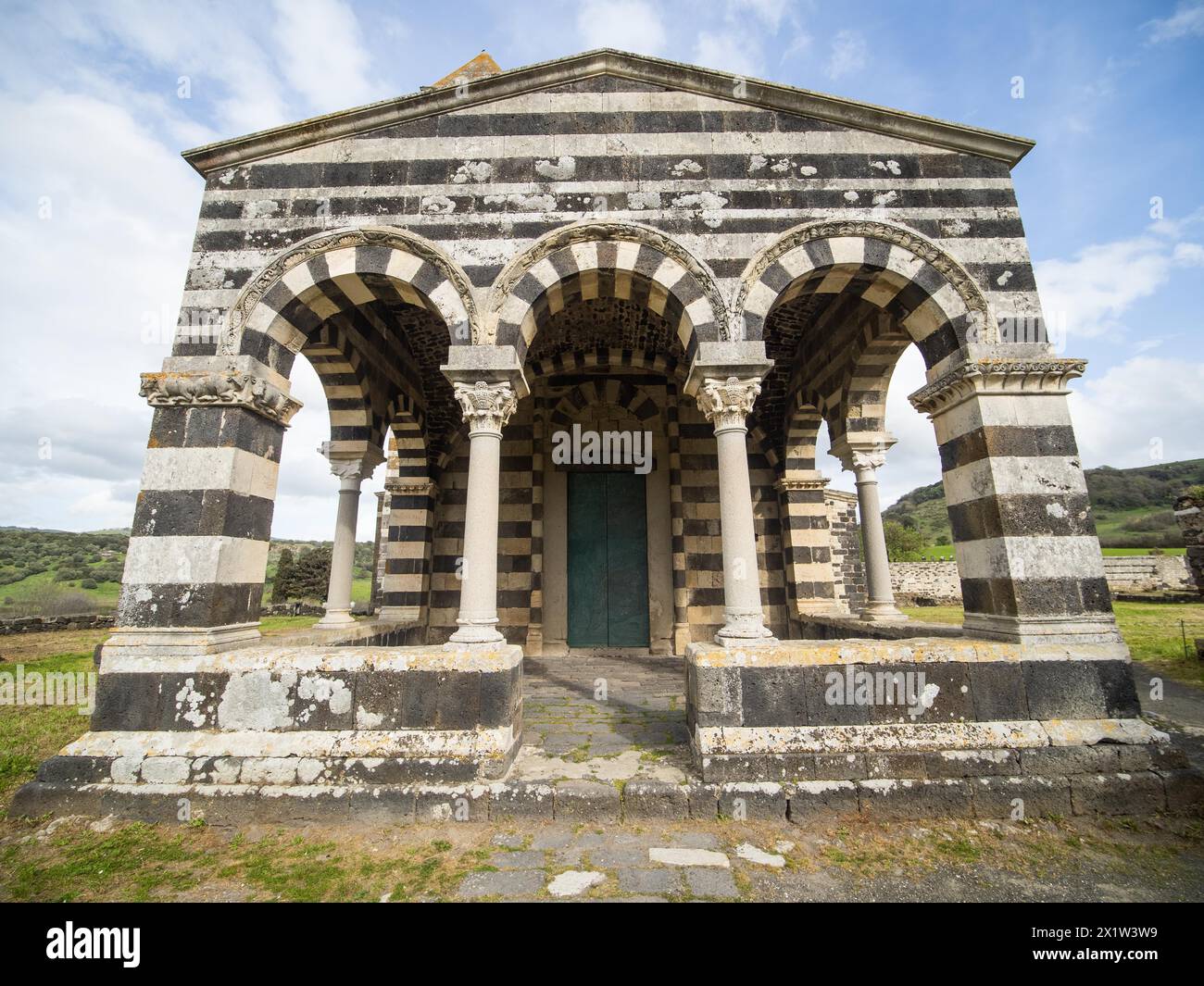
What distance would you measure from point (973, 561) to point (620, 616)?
18.4 feet

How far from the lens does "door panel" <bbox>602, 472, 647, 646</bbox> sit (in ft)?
29.8

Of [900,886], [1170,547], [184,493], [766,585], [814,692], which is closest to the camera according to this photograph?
[900,886]

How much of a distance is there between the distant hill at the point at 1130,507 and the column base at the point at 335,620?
4362 cm

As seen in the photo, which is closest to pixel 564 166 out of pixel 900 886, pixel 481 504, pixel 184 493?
pixel 481 504

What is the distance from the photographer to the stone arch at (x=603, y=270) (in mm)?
4852

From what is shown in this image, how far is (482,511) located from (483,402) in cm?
101

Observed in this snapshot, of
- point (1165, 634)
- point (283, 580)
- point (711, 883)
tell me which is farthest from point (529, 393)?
point (283, 580)

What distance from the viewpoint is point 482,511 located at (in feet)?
15.1

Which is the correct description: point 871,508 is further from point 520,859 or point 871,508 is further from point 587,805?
point 520,859

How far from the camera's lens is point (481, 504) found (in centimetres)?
464

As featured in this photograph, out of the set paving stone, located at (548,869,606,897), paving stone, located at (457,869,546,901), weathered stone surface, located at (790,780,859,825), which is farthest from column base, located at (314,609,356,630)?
weathered stone surface, located at (790,780,859,825)

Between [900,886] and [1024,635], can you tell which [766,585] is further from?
[900,886]

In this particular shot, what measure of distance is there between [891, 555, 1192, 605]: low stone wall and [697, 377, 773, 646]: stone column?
20076 mm

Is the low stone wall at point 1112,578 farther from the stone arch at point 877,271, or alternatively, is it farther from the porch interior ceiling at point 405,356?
the porch interior ceiling at point 405,356
